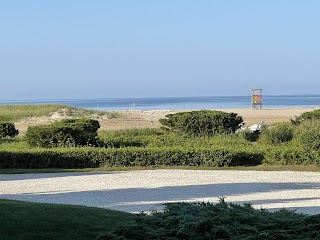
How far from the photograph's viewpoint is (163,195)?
39.3 feet

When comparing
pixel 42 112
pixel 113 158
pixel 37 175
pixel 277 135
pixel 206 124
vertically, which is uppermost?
pixel 206 124

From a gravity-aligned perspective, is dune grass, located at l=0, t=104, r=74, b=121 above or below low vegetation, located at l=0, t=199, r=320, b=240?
below

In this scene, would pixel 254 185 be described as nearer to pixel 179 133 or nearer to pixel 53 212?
pixel 53 212

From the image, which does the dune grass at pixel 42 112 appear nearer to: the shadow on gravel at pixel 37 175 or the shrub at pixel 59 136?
the shrub at pixel 59 136

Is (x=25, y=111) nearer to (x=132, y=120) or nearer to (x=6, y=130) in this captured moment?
(x=132, y=120)

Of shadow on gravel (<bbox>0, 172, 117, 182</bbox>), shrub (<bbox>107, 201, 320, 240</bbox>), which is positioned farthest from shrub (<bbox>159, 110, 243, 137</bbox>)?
shrub (<bbox>107, 201, 320, 240</bbox>)

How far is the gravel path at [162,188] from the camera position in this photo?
11.2 meters

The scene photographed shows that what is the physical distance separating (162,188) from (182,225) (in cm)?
684

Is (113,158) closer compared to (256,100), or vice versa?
(113,158)

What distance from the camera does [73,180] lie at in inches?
562

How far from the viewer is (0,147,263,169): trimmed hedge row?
16703 mm

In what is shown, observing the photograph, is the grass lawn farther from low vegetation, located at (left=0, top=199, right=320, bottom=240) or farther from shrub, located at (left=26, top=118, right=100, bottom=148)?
shrub, located at (left=26, top=118, right=100, bottom=148)

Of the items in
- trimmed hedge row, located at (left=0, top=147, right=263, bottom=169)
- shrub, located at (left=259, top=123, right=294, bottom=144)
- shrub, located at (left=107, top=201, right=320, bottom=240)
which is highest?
shrub, located at (left=107, top=201, right=320, bottom=240)

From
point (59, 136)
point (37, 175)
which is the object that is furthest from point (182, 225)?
point (59, 136)
